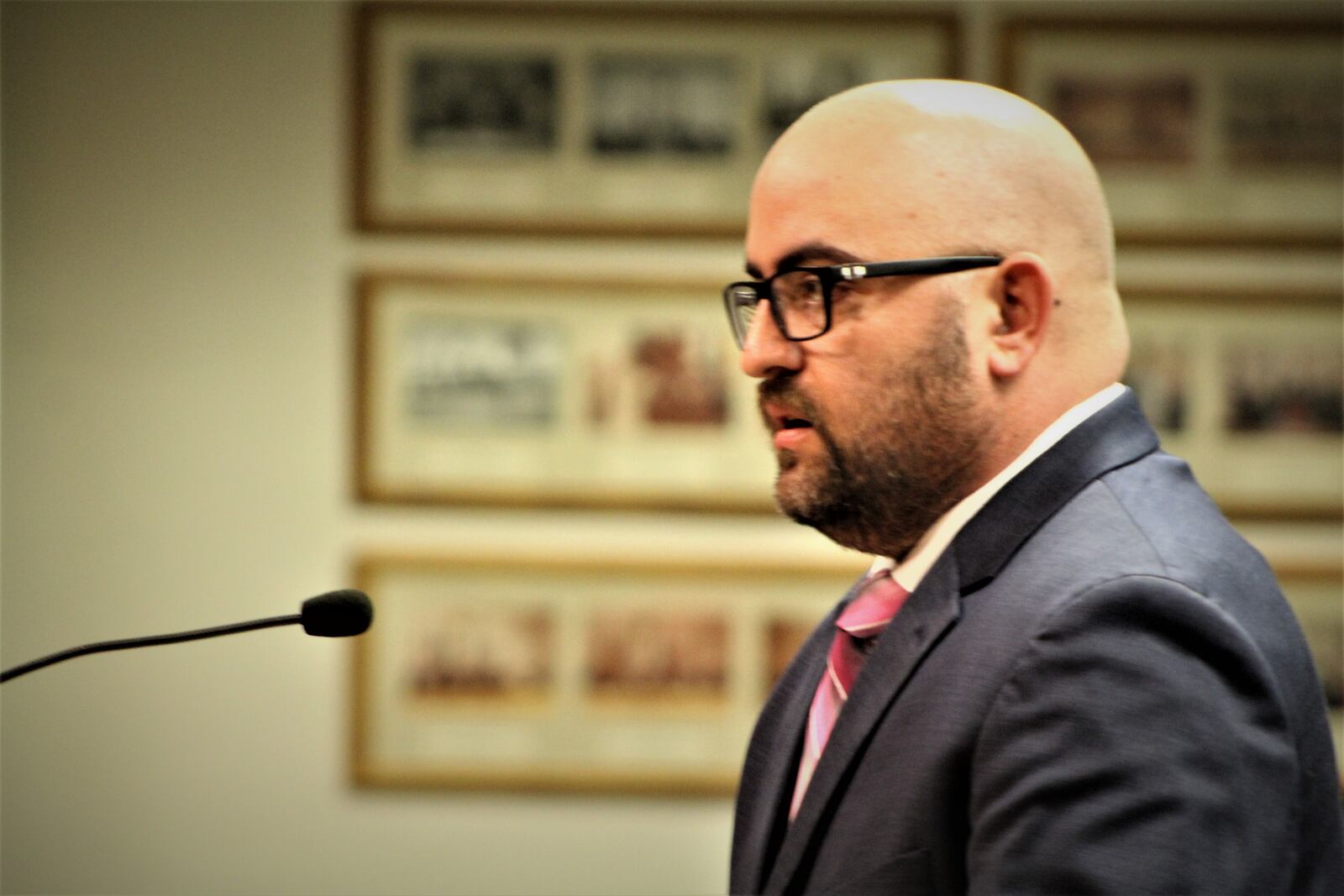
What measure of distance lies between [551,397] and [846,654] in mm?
1237

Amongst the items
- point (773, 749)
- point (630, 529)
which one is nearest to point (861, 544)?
point (773, 749)

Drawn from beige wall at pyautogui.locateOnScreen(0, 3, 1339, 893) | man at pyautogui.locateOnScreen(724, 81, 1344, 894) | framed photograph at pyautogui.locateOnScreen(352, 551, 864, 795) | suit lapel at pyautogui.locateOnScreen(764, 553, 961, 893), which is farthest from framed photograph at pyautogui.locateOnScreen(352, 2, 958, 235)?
suit lapel at pyautogui.locateOnScreen(764, 553, 961, 893)

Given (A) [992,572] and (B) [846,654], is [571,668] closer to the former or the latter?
(B) [846,654]

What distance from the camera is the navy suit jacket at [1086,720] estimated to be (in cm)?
69

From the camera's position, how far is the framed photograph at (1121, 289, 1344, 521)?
2.18 meters

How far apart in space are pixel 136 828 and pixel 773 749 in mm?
1601

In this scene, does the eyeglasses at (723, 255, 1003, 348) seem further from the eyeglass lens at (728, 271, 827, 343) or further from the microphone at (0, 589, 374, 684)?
the microphone at (0, 589, 374, 684)

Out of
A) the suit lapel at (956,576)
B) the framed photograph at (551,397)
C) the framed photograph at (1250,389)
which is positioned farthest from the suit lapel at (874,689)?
the framed photograph at (1250,389)

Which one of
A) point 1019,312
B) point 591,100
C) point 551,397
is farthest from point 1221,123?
point 1019,312

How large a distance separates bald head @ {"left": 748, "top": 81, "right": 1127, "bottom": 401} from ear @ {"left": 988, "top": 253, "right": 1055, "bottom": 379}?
1 centimetres

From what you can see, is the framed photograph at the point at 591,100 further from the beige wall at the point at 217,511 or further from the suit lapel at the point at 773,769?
the suit lapel at the point at 773,769

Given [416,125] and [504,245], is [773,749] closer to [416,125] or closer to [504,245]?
[504,245]

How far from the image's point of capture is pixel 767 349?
101 cm

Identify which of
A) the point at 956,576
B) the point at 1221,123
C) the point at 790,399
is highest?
the point at 1221,123
